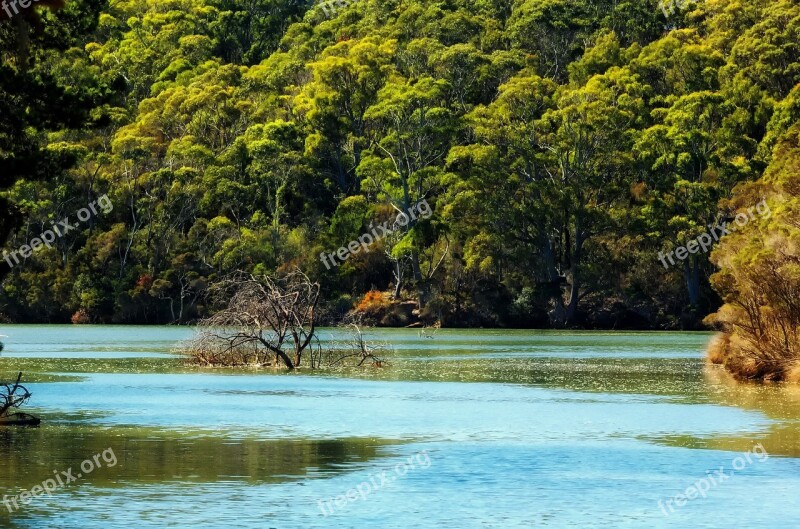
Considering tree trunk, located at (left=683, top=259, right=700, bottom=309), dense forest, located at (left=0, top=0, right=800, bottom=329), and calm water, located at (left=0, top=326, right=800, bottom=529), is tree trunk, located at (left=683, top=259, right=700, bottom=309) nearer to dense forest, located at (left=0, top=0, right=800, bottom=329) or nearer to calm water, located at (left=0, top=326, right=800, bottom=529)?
dense forest, located at (left=0, top=0, right=800, bottom=329)

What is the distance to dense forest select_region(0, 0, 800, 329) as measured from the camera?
8750cm

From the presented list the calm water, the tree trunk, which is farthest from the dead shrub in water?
the tree trunk


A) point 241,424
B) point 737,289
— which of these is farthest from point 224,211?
point 241,424

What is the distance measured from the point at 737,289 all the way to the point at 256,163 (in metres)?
59.7

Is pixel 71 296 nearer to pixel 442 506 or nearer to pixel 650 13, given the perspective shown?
pixel 650 13

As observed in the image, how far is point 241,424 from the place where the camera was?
27.2m

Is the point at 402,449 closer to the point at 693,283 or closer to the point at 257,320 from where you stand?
the point at 257,320

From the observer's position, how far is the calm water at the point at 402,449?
17.4 meters

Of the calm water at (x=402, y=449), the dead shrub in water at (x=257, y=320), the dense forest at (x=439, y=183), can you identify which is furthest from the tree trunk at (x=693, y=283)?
the dead shrub in water at (x=257, y=320)

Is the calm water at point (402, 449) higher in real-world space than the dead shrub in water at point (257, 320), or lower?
lower

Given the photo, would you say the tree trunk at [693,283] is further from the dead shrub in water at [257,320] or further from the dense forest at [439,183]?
the dead shrub in water at [257,320]

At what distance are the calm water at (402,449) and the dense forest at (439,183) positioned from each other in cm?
4488

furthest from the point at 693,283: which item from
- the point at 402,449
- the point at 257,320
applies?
the point at 402,449

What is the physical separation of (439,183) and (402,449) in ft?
231
